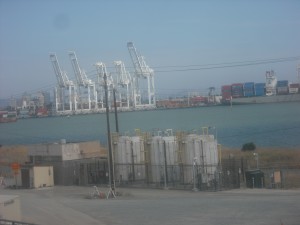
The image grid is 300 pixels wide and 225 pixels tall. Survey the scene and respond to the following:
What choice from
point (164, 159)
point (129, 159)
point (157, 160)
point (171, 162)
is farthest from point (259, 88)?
point (164, 159)

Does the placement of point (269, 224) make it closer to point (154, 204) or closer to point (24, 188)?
point (154, 204)

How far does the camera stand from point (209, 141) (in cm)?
2206

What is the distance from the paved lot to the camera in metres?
12.5

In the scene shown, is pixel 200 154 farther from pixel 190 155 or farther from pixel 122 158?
pixel 122 158

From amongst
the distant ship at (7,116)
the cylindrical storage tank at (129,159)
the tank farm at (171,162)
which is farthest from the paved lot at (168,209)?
the distant ship at (7,116)

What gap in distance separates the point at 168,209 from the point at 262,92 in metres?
137

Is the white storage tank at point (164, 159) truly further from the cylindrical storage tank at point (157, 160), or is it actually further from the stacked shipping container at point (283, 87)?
the stacked shipping container at point (283, 87)

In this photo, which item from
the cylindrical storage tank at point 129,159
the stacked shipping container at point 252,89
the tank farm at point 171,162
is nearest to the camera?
the tank farm at point 171,162

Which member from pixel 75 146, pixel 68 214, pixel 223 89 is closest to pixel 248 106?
pixel 223 89

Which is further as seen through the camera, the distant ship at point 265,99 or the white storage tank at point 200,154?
the distant ship at point 265,99

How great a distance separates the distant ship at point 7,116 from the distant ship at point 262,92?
194ft

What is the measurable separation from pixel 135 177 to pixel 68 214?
9653 millimetres

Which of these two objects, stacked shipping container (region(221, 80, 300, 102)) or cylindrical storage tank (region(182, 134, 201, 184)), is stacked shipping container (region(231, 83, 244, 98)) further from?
cylindrical storage tank (region(182, 134, 201, 184))

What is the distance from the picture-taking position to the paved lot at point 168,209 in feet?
40.9
